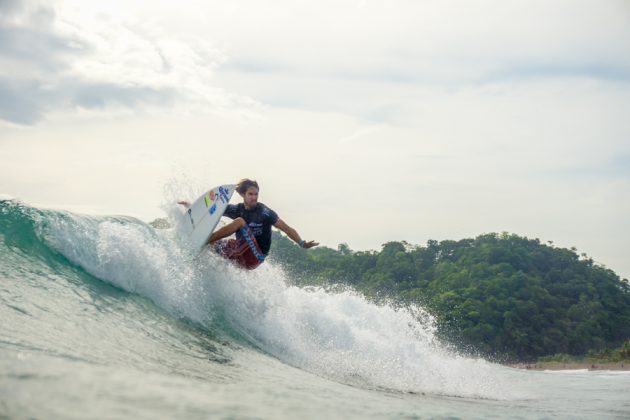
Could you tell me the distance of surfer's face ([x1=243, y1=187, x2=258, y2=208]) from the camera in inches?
322

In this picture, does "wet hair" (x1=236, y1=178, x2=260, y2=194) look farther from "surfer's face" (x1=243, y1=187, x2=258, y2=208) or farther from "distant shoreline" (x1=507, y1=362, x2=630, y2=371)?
"distant shoreline" (x1=507, y1=362, x2=630, y2=371)

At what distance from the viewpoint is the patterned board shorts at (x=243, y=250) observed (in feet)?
27.6

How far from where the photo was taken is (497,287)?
60469mm

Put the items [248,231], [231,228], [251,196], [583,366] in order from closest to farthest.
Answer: [231,228] → [251,196] → [248,231] → [583,366]

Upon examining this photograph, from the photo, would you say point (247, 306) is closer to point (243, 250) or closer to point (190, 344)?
point (243, 250)

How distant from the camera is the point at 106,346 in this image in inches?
189

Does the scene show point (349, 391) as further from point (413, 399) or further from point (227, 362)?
Answer: point (227, 362)

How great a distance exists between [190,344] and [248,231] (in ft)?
8.33

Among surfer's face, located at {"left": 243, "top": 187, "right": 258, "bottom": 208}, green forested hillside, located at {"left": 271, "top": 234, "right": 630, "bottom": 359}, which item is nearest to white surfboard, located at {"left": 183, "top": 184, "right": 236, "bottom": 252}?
surfer's face, located at {"left": 243, "top": 187, "right": 258, "bottom": 208}

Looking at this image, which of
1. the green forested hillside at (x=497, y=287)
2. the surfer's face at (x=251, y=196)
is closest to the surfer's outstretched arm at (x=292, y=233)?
the surfer's face at (x=251, y=196)

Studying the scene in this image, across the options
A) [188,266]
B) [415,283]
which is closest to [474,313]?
[415,283]

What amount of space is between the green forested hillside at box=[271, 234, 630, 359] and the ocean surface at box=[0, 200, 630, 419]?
145ft

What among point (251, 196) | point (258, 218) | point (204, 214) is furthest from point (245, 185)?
point (204, 214)

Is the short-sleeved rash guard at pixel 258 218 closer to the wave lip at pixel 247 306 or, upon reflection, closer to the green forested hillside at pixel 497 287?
the wave lip at pixel 247 306
